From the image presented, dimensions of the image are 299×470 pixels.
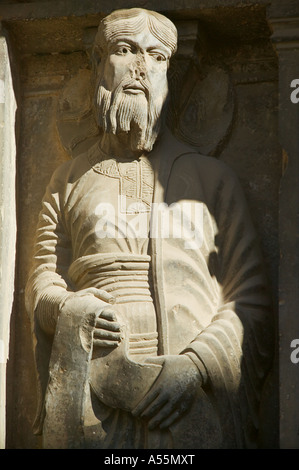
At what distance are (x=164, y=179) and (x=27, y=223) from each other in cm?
96

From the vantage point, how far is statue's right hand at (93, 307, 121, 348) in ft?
28.5

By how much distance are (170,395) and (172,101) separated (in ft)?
6.29

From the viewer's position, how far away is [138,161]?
30.3ft

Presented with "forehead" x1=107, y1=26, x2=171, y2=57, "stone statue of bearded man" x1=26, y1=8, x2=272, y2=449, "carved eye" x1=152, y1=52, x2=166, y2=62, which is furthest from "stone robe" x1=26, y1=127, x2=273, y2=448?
"forehead" x1=107, y1=26, x2=171, y2=57

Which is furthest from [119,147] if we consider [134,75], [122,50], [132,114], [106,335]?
[106,335]

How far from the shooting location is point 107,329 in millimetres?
8680

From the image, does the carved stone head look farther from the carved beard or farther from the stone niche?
the stone niche

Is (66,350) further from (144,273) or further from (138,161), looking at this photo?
(138,161)

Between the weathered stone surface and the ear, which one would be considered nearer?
the weathered stone surface

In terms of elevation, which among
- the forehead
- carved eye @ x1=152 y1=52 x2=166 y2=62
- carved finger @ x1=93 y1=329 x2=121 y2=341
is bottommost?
carved finger @ x1=93 y1=329 x2=121 y2=341

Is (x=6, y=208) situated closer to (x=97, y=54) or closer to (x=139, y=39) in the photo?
(x=97, y=54)

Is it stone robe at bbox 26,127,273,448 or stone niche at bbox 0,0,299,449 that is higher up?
stone niche at bbox 0,0,299,449

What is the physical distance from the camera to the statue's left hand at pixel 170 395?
28.0 ft

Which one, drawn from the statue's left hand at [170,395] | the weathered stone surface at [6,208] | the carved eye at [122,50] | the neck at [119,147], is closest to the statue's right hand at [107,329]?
the statue's left hand at [170,395]
